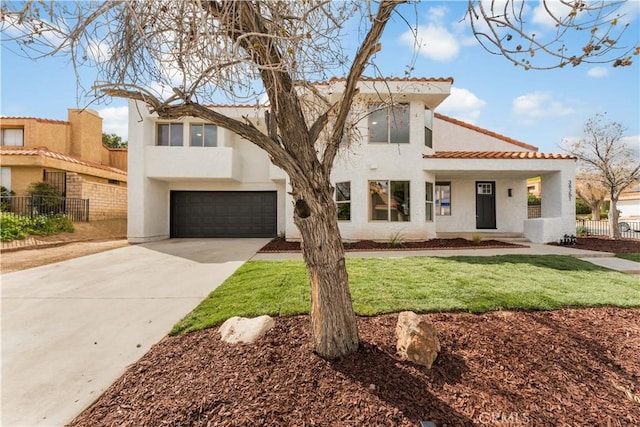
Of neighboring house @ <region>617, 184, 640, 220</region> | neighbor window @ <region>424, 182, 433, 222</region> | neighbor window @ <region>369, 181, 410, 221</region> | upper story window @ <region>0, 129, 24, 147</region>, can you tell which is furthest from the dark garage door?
neighboring house @ <region>617, 184, 640, 220</region>

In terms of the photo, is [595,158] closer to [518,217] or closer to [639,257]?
[518,217]

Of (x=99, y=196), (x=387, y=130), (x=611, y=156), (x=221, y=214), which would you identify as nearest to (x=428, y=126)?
(x=387, y=130)

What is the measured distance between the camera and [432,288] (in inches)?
194

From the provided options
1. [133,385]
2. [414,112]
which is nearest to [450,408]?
[133,385]

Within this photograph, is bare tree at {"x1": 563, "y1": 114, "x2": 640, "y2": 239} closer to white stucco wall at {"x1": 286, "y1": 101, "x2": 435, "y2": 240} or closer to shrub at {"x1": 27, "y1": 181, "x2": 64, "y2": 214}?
white stucco wall at {"x1": 286, "y1": 101, "x2": 435, "y2": 240}

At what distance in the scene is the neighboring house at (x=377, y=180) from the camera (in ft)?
36.9

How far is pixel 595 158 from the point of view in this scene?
13344 mm

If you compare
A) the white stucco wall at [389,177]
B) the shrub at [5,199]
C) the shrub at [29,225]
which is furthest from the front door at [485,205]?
the shrub at [5,199]

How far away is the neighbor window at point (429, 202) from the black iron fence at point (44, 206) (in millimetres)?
16863

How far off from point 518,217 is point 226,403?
14.9 meters

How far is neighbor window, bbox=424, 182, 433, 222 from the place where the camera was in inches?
459

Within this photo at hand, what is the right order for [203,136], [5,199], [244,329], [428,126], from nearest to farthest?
[244,329] → [428,126] → [203,136] → [5,199]

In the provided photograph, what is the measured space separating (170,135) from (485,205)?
15362 millimetres

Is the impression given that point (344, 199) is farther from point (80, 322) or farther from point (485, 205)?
point (80, 322)
